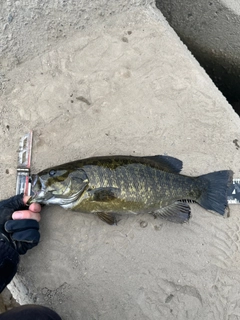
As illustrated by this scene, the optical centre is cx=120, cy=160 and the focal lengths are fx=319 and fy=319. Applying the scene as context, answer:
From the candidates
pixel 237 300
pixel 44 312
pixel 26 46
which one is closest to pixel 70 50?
pixel 26 46

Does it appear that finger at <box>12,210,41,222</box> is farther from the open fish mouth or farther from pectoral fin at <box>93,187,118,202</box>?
pectoral fin at <box>93,187,118,202</box>

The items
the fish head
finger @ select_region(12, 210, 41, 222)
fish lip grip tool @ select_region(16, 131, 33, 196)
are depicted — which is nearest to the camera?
the fish head

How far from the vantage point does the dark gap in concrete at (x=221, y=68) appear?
3.62m

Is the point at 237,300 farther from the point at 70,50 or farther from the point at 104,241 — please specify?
the point at 70,50

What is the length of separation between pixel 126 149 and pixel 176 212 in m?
0.70

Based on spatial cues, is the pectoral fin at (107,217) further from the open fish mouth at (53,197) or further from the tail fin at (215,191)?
the tail fin at (215,191)

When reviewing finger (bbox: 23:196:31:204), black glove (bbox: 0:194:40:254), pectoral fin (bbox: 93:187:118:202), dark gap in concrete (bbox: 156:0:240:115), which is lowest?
black glove (bbox: 0:194:40:254)

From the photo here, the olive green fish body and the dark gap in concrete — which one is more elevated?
the dark gap in concrete

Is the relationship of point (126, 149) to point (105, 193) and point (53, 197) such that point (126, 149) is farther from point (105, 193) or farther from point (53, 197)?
point (53, 197)

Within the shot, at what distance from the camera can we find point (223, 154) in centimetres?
281

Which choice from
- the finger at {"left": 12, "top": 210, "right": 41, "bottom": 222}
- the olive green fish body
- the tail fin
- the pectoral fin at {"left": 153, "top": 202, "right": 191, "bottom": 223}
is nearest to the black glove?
the finger at {"left": 12, "top": 210, "right": 41, "bottom": 222}

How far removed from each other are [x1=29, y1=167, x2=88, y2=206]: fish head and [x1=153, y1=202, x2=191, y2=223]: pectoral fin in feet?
2.25

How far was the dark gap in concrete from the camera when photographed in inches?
142

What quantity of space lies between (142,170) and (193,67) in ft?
3.88
